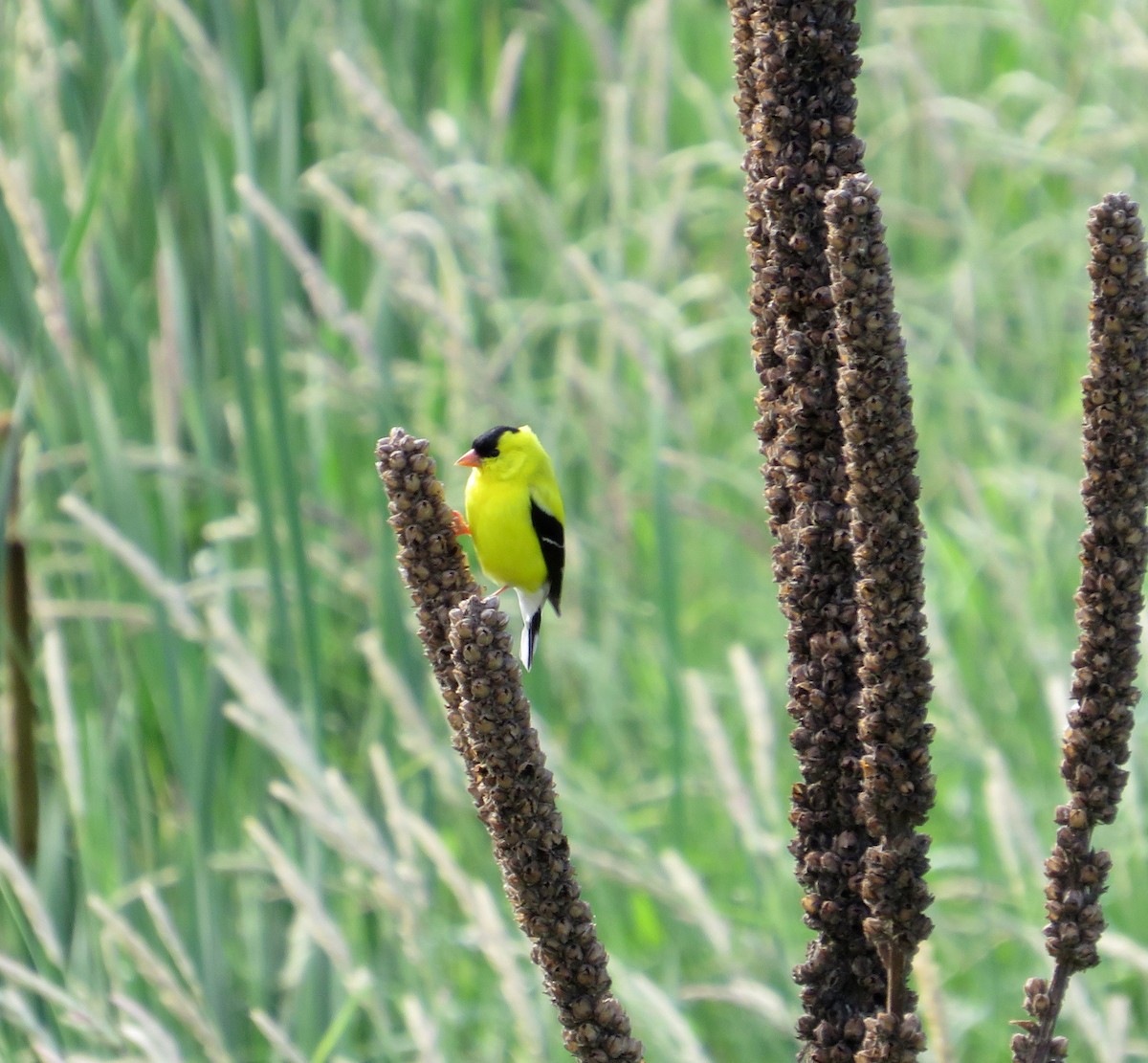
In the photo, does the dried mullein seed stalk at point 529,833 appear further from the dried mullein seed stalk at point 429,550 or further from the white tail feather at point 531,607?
the white tail feather at point 531,607

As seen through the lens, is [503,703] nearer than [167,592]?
Yes

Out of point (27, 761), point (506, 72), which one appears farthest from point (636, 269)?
point (27, 761)

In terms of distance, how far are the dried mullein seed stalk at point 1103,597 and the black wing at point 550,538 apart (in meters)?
0.68

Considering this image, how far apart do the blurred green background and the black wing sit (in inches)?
10.1

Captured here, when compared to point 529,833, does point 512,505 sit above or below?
above

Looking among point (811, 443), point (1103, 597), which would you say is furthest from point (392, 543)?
point (1103, 597)

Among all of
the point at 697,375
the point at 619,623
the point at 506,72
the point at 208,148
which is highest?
the point at 506,72

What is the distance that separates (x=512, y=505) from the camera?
5.08 ft

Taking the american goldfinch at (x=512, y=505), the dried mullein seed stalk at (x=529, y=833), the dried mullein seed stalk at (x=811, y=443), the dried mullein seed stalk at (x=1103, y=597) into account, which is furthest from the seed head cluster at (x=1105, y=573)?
the american goldfinch at (x=512, y=505)

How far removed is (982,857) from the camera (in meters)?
2.47

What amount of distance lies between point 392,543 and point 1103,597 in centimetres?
135

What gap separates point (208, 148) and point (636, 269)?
1.76 metres

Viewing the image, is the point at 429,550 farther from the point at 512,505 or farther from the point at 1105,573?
the point at 512,505

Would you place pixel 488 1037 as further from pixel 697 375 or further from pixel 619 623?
pixel 697 375
